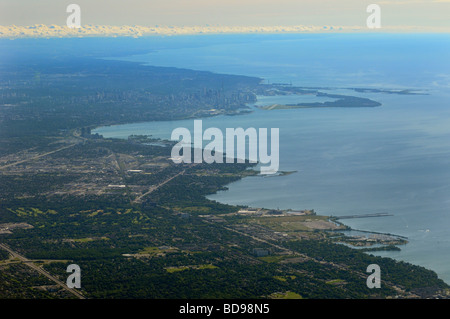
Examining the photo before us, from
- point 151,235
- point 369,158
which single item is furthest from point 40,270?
point 369,158

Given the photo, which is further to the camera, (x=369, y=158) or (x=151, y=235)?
(x=369, y=158)

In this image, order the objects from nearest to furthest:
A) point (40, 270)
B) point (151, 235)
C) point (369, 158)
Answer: point (40, 270) < point (151, 235) < point (369, 158)

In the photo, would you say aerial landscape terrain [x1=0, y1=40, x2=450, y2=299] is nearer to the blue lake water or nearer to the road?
the road

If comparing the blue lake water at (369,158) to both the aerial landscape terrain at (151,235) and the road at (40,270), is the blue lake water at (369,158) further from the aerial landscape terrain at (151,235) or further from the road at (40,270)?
the road at (40,270)

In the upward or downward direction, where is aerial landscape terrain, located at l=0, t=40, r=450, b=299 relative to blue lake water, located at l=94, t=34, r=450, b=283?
downward

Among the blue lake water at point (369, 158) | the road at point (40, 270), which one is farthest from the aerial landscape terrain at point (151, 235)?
the blue lake water at point (369, 158)

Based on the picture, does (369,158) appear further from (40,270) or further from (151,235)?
(40,270)

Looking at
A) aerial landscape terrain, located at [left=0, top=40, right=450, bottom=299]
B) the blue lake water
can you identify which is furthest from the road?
the blue lake water

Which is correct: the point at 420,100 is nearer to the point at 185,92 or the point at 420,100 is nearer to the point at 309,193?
the point at 185,92

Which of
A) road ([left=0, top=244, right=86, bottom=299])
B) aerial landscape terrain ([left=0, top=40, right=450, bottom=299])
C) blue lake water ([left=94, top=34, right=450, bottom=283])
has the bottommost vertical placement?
road ([left=0, top=244, right=86, bottom=299])

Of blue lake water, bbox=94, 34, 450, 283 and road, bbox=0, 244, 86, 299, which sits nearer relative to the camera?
road, bbox=0, 244, 86, 299
